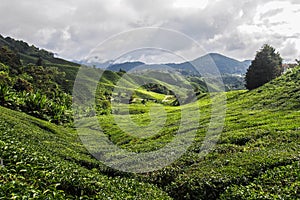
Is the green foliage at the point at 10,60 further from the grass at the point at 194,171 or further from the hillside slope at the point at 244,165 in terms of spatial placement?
the hillside slope at the point at 244,165

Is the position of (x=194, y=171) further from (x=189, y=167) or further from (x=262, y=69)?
(x=262, y=69)

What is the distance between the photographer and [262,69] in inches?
2702

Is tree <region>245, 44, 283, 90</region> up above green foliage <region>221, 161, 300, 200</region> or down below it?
above

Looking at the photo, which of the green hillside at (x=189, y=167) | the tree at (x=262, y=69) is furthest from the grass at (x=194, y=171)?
the tree at (x=262, y=69)

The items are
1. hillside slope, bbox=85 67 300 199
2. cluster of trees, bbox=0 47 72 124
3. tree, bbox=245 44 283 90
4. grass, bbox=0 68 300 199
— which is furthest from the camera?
tree, bbox=245 44 283 90

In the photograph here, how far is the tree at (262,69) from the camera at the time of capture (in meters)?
67.8

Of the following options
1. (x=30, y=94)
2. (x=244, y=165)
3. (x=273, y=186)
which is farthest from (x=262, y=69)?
(x=273, y=186)

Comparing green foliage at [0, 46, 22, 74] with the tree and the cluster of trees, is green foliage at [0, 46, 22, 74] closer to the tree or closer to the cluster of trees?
the cluster of trees

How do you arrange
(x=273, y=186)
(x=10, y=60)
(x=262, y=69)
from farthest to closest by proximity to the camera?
(x=10, y=60)
(x=262, y=69)
(x=273, y=186)

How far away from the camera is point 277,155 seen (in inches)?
758

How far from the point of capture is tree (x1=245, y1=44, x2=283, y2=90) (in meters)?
67.8

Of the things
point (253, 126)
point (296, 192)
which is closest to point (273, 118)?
point (253, 126)

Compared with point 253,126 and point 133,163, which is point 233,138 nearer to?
point 253,126

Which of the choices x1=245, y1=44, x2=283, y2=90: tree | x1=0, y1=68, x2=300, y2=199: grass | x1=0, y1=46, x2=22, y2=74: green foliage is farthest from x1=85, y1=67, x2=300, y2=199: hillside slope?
x1=0, y1=46, x2=22, y2=74: green foliage
